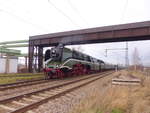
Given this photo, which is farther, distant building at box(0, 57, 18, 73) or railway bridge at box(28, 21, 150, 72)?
distant building at box(0, 57, 18, 73)

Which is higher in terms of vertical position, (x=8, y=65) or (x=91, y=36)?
(x=91, y=36)

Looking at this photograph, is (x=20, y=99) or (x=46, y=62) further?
(x=46, y=62)

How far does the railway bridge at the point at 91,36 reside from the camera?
20.0m

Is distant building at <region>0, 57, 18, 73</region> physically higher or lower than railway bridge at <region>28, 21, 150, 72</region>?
lower

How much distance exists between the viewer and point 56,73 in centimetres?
1373

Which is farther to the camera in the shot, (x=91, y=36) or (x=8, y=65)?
(x=8, y=65)

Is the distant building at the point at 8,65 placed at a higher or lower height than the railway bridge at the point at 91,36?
lower

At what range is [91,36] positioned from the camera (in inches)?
917

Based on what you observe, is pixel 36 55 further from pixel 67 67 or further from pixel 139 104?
pixel 139 104

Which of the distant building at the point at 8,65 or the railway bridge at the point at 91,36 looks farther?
the distant building at the point at 8,65

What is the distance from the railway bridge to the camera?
20000 millimetres

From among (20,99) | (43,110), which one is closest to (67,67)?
(20,99)

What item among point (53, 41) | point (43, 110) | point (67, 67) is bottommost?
point (43, 110)

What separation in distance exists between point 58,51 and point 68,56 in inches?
59.9
